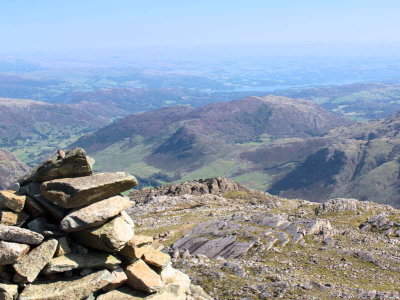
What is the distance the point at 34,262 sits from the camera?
86.8 ft

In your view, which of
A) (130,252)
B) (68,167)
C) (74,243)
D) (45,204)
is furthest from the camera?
(68,167)

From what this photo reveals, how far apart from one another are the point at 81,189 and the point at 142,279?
7651 mm

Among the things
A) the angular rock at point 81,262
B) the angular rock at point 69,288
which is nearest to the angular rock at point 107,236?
the angular rock at point 81,262

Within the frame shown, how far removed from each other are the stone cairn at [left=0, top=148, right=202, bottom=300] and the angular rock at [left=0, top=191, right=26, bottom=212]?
0.22 feet

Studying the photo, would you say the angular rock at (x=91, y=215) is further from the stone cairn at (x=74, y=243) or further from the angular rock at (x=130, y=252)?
the angular rock at (x=130, y=252)

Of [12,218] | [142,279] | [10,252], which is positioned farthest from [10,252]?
[142,279]

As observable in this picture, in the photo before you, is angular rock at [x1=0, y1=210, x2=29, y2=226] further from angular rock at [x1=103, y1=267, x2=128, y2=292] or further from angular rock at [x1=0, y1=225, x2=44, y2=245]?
angular rock at [x1=103, y1=267, x2=128, y2=292]

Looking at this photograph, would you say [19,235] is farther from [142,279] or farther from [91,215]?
[142,279]

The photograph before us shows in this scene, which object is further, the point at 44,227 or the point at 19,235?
the point at 44,227

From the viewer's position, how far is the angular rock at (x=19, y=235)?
26.2 m

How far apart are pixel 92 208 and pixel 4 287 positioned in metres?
7.42

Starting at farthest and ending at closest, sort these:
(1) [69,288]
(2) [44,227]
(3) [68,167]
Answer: (3) [68,167], (2) [44,227], (1) [69,288]

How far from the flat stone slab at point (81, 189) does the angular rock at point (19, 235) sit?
9.29 feet

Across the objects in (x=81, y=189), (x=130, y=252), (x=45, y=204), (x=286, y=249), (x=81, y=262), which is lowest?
(x=286, y=249)
